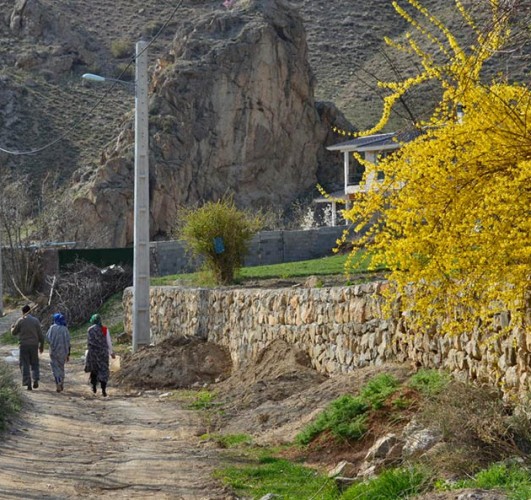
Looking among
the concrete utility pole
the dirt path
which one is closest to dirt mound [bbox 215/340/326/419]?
the dirt path

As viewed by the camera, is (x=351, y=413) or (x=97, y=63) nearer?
(x=351, y=413)

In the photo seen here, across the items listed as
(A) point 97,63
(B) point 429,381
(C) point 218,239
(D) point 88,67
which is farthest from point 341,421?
(D) point 88,67

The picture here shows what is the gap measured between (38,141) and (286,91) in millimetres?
13542

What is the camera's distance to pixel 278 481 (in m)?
11.4

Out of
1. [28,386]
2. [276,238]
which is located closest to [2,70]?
[276,238]

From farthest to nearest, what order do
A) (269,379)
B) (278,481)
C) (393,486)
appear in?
(269,379), (278,481), (393,486)

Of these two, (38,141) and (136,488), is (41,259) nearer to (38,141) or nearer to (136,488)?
(38,141)

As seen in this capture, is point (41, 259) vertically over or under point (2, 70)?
under

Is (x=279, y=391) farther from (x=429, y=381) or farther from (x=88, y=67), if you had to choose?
(x=88, y=67)

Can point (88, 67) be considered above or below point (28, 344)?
above

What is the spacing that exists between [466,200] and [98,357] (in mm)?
11771

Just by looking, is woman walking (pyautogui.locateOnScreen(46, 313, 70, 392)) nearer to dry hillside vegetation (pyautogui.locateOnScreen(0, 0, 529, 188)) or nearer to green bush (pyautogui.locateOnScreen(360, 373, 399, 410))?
green bush (pyautogui.locateOnScreen(360, 373, 399, 410))

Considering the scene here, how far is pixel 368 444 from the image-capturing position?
11.9 meters

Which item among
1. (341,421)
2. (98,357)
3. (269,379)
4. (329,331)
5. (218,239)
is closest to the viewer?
(341,421)
